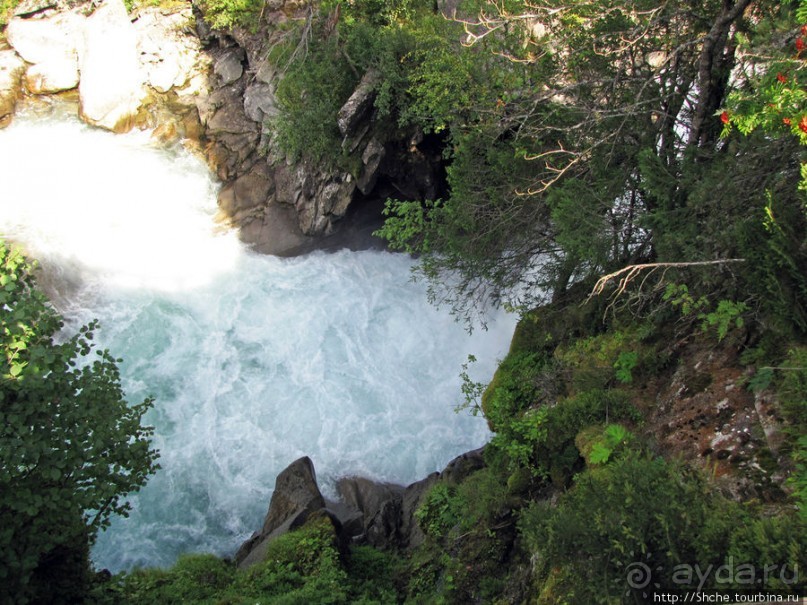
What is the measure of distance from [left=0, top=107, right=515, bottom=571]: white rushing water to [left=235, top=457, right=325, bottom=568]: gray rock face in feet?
3.03

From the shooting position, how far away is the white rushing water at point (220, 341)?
1153cm

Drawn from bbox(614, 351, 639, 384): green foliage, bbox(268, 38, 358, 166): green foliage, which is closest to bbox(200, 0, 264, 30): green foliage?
bbox(268, 38, 358, 166): green foliage

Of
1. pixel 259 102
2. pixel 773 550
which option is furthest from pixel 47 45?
pixel 773 550

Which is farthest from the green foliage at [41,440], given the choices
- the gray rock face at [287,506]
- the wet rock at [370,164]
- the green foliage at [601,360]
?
the wet rock at [370,164]

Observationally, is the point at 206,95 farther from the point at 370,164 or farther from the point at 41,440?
the point at 41,440

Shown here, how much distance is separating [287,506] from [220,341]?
15.7 ft

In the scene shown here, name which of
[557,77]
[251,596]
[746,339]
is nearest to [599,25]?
[557,77]

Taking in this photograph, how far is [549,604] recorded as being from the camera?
18.0ft

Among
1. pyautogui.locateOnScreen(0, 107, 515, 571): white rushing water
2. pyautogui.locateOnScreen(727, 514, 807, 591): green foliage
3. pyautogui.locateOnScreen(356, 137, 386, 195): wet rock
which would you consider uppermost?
pyautogui.locateOnScreen(356, 137, 386, 195): wet rock

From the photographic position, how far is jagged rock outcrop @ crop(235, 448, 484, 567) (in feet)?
31.4

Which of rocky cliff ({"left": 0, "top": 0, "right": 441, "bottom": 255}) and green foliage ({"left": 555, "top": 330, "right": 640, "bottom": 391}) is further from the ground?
rocky cliff ({"left": 0, "top": 0, "right": 441, "bottom": 255})

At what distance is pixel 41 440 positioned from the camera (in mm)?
6340

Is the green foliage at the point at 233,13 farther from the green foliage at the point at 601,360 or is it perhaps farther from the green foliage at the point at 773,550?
the green foliage at the point at 773,550

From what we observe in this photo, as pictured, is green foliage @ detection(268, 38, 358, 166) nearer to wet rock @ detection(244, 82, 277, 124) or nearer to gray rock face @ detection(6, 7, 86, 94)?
wet rock @ detection(244, 82, 277, 124)
